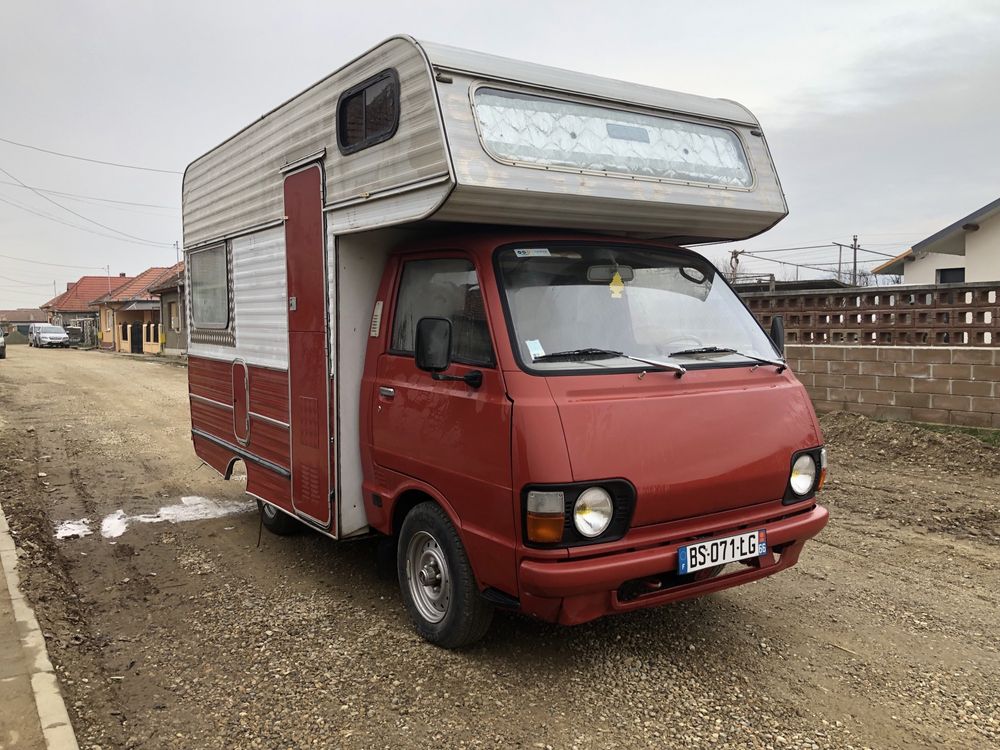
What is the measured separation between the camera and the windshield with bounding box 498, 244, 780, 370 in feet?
11.9

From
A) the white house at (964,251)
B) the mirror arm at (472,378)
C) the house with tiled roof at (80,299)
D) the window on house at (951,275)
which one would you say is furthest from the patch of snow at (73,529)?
the house with tiled roof at (80,299)

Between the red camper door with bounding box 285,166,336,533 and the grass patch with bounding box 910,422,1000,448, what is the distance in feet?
23.1

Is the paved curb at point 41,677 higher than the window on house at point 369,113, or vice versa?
the window on house at point 369,113

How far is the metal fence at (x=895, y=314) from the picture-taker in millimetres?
8711

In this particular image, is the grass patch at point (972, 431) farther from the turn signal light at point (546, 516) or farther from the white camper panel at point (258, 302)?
the white camper panel at point (258, 302)

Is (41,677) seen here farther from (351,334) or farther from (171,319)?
(171,319)

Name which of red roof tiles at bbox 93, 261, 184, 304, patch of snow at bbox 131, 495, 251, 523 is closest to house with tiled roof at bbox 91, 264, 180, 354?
red roof tiles at bbox 93, 261, 184, 304

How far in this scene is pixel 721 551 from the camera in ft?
11.7

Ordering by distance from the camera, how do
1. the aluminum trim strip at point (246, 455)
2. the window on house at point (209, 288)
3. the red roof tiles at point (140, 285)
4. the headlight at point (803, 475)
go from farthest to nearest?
the red roof tiles at point (140, 285) < the window on house at point (209, 288) < the aluminum trim strip at point (246, 455) < the headlight at point (803, 475)

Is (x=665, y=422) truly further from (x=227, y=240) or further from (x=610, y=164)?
(x=227, y=240)

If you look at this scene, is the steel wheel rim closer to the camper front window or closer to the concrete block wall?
the camper front window

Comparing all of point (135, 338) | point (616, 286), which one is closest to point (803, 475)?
point (616, 286)

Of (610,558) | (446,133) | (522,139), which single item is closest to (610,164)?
(522,139)

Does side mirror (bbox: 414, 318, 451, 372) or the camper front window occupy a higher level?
the camper front window
